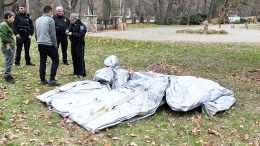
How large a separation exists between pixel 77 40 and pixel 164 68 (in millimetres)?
3169

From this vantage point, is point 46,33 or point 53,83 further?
point 53,83

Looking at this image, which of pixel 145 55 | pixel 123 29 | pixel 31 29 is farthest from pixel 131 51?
pixel 123 29

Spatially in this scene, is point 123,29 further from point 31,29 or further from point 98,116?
point 98,116

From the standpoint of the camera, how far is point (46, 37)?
898 cm

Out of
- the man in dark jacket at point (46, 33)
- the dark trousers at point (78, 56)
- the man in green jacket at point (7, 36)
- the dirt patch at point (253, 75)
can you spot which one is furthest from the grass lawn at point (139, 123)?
the man in dark jacket at point (46, 33)

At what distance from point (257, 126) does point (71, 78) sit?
488 centimetres

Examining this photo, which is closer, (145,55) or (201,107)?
(201,107)

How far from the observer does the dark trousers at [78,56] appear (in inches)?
407

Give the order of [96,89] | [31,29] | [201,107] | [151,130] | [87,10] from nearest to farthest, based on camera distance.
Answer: [151,130], [201,107], [96,89], [31,29], [87,10]

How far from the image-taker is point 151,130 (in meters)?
6.79

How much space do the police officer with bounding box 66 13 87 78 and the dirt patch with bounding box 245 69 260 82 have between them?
4.44 meters

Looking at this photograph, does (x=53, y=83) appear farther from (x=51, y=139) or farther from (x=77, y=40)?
(x=51, y=139)

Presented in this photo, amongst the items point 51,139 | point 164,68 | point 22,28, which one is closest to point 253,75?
point 164,68

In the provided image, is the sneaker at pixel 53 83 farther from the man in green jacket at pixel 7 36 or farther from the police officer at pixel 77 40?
the police officer at pixel 77 40
